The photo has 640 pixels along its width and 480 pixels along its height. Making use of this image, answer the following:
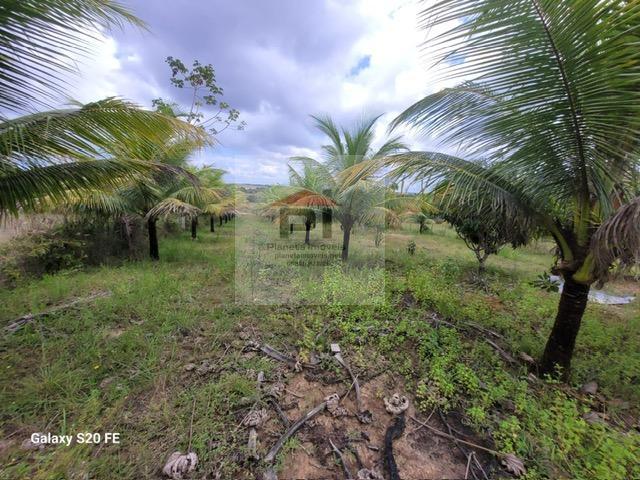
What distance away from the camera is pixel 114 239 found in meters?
5.88

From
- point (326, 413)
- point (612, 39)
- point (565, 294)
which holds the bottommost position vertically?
point (326, 413)

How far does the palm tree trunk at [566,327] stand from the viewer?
211 centimetres

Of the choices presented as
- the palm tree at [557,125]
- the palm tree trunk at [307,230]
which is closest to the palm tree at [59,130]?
the palm tree at [557,125]

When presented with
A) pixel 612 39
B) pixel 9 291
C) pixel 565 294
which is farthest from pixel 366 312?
pixel 9 291

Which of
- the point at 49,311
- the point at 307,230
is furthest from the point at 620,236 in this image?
the point at 307,230

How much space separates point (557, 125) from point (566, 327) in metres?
1.84

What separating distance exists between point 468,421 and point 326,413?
1100 mm

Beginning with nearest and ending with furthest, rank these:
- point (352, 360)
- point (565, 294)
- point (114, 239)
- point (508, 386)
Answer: point (508, 386) → point (565, 294) → point (352, 360) → point (114, 239)

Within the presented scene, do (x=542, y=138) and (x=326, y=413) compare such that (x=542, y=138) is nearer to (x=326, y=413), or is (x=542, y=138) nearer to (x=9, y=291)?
(x=326, y=413)

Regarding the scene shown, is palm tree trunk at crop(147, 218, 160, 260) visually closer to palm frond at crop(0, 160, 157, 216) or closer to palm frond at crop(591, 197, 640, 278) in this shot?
palm frond at crop(0, 160, 157, 216)

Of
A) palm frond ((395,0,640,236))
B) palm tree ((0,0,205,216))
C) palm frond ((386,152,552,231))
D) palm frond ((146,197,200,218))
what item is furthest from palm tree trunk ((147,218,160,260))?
palm frond ((395,0,640,236))

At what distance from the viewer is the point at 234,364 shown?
2.31m

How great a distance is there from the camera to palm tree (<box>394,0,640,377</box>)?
4.31 ft

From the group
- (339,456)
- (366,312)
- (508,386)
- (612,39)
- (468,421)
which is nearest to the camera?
(612,39)
